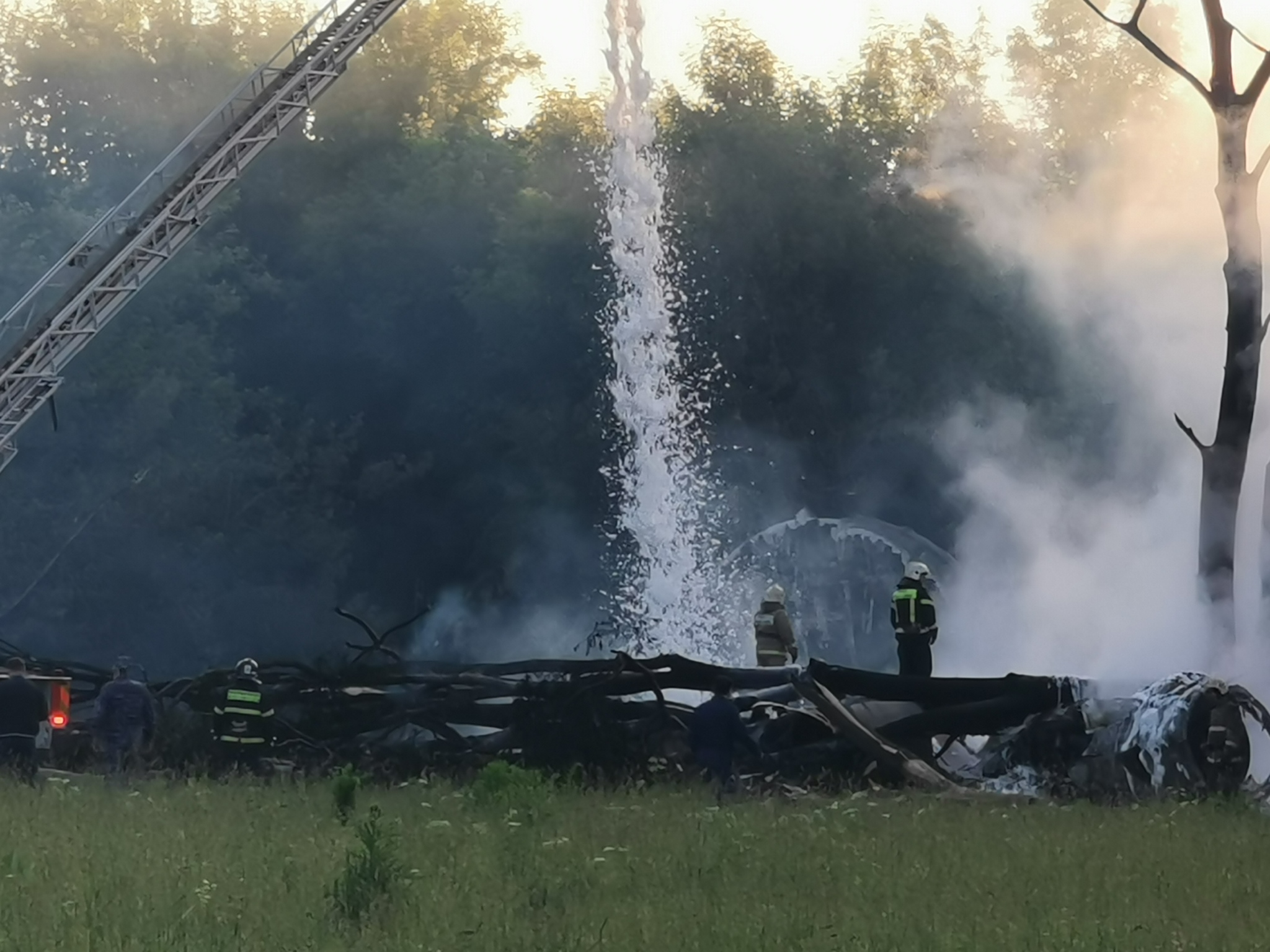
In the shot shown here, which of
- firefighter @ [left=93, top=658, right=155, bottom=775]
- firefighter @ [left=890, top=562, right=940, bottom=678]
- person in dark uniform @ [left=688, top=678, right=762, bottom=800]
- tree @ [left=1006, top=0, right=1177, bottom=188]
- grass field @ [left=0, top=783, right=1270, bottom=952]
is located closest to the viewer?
grass field @ [left=0, top=783, right=1270, bottom=952]

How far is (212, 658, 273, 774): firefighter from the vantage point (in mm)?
20531

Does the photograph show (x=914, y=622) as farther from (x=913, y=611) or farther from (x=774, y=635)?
(x=774, y=635)

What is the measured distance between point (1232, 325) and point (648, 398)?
26990mm

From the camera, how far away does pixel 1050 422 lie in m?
48.4

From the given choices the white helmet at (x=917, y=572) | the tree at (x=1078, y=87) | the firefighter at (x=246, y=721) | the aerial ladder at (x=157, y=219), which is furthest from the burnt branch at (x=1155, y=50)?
the tree at (x=1078, y=87)

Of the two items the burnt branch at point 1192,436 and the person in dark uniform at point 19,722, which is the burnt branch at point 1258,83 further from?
the person in dark uniform at point 19,722

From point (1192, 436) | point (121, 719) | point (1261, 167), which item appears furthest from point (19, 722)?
point (1261, 167)

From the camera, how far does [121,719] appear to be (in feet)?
69.0

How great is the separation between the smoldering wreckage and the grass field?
83 centimetres

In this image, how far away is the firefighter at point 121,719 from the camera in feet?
69.0

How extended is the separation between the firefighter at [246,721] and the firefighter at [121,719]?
66cm

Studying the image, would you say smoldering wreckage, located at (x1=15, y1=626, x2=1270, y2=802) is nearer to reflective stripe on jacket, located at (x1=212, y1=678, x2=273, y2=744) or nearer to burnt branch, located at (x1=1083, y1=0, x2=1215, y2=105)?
reflective stripe on jacket, located at (x1=212, y1=678, x2=273, y2=744)

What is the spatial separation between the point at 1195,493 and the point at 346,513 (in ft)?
68.0

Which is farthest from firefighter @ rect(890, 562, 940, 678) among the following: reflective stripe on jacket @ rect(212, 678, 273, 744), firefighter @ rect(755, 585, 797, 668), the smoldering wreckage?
reflective stripe on jacket @ rect(212, 678, 273, 744)
